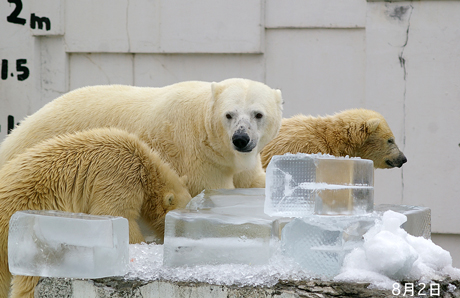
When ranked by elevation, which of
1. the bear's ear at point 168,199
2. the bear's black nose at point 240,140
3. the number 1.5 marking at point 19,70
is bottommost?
the bear's ear at point 168,199

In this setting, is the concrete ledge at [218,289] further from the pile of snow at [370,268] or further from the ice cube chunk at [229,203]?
the ice cube chunk at [229,203]

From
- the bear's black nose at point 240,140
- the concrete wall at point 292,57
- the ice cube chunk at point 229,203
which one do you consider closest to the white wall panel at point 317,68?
the concrete wall at point 292,57

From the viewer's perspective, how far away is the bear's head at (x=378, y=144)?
16.1ft

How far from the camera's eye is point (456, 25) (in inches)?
241

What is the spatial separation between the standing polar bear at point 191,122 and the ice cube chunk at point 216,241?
1.08 meters

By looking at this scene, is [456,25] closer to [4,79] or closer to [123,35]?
[123,35]

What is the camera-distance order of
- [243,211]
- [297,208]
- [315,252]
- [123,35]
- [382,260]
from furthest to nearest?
1. [123,35]
2. [243,211]
3. [297,208]
4. [315,252]
5. [382,260]

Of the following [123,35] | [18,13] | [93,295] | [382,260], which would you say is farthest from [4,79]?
[382,260]

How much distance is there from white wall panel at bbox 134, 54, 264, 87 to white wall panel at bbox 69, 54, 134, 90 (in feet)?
0.41

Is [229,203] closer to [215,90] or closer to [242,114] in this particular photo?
[242,114]

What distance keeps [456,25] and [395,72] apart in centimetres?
83

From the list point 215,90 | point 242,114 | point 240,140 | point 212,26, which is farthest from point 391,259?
point 212,26

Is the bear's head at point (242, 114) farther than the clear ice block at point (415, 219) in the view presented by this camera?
Yes

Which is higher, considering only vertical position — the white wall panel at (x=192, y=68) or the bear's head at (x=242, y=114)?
the white wall panel at (x=192, y=68)
